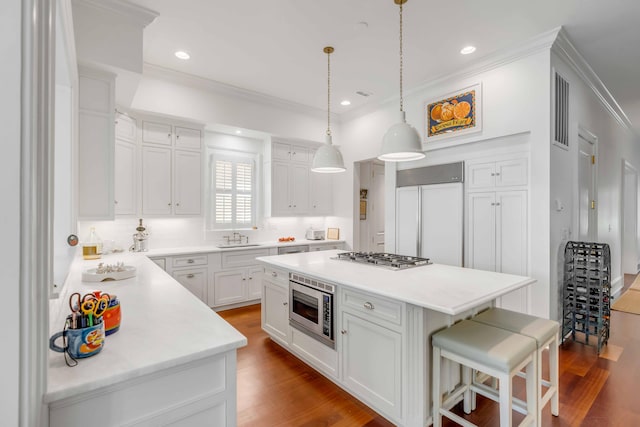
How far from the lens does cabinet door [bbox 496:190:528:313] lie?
3.24 meters

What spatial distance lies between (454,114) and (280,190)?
9.21 ft

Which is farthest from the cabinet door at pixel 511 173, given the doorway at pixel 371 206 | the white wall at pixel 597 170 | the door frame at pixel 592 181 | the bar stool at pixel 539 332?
the doorway at pixel 371 206

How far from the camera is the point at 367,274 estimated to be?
2.30 metres

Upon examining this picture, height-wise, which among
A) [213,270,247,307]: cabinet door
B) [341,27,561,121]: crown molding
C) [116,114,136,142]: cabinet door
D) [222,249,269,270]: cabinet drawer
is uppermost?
[341,27,561,121]: crown molding

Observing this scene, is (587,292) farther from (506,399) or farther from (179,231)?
(179,231)

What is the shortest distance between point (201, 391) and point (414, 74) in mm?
4028

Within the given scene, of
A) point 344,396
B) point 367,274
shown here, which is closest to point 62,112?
point 367,274

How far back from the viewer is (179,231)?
171 inches

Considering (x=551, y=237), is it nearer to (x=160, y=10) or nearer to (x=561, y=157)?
(x=561, y=157)

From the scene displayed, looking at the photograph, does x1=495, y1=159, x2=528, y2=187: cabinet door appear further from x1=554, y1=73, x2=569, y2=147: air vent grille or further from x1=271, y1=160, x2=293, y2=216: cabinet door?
x1=271, y1=160, x2=293, y2=216: cabinet door

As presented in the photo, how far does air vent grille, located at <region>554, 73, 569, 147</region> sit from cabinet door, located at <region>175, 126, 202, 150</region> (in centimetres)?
429

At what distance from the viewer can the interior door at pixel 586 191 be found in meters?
3.67

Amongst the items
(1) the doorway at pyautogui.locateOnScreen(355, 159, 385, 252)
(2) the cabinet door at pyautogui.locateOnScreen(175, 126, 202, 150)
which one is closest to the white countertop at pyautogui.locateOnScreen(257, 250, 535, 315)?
(2) the cabinet door at pyautogui.locateOnScreen(175, 126, 202, 150)

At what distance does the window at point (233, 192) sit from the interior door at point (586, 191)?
178 inches
